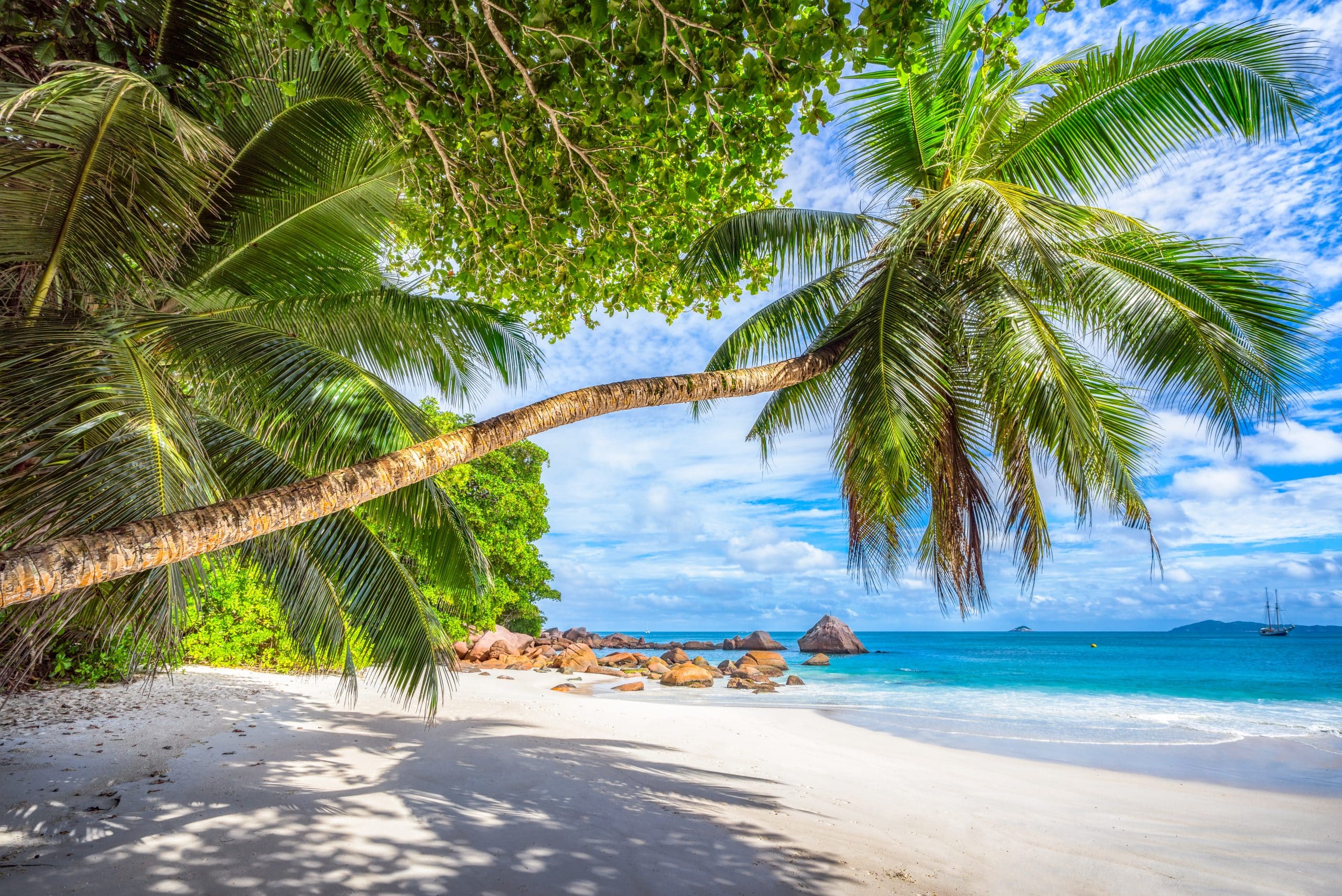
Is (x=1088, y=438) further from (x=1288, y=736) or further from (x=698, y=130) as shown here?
(x=1288, y=736)

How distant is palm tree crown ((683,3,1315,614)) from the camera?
4758 millimetres

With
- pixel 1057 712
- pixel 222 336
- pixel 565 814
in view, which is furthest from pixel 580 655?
pixel 222 336

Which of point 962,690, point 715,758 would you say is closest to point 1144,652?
point 962,690

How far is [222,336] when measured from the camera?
3.70m

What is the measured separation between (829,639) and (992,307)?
121 feet

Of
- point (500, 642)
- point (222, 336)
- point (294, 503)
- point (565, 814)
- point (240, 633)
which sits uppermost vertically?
point (222, 336)

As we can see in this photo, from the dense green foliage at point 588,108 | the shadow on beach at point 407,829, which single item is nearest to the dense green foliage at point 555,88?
→ the dense green foliage at point 588,108

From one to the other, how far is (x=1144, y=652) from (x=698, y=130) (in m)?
53.1

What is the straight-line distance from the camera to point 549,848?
14.0 ft

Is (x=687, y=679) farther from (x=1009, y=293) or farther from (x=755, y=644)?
(x=755, y=644)

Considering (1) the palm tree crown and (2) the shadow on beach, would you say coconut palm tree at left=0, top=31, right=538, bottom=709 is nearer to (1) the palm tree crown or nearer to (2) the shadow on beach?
(2) the shadow on beach

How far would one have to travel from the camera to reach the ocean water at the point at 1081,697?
12008 mm

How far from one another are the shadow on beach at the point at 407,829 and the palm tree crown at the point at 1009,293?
2.84 meters

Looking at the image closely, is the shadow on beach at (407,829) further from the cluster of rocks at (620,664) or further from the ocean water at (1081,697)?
the cluster of rocks at (620,664)
